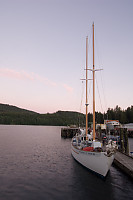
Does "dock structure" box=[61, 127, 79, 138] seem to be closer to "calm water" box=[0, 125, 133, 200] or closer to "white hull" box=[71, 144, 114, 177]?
"calm water" box=[0, 125, 133, 200]

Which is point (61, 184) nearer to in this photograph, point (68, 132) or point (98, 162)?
point (98, 162)

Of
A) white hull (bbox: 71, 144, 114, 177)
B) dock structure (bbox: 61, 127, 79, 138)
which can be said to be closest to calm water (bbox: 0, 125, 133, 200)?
white hull (bbox: 71, 144, 114, 177)

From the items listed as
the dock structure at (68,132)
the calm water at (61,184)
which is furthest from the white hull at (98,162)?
the dock structure at (68,132)

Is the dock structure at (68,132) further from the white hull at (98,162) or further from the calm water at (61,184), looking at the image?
the white hull at (98,162)

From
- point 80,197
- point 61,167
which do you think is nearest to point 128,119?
point 61,167

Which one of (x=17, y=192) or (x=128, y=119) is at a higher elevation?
(x=128, y=119)

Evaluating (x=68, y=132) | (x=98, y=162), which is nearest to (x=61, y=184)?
(x=98, y=162)

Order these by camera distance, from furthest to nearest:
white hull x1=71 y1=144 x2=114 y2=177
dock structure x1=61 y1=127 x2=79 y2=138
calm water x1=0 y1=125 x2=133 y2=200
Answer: dock structure x1=61 y1=127 x2=79 y2=138 → white hull x1=71 y1=144 x2=114 y2=177 → calm water x1=0 y1=125 x2=133 y2=200

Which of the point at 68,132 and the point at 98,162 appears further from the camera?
the point at 68,132

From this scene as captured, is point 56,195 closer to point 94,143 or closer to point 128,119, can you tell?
point 94,143

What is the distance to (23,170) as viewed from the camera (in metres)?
22.1

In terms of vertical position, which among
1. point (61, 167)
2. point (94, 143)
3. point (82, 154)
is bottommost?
point (61, 167)

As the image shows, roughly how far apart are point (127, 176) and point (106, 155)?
5692 mm

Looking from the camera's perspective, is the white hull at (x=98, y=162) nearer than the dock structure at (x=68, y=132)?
Yes
